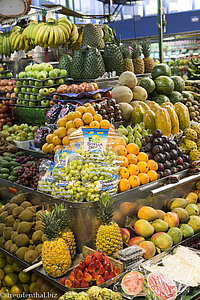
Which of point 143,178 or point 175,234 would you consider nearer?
point 175,234

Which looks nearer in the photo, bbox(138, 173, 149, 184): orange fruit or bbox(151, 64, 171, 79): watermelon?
bbox(138, 173, 149, 184): orange fruit

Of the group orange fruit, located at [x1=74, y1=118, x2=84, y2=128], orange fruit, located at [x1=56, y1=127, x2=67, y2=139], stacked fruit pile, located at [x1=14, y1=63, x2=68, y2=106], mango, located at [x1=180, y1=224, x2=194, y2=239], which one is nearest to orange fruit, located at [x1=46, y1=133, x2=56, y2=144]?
orange fruit, located at [x1=56, y1=127, x2=67, y2=139]

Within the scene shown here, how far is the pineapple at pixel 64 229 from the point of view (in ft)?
7.53

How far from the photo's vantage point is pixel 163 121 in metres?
3.47

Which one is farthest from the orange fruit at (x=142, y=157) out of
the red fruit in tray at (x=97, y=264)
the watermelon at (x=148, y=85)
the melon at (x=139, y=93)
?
the watermelon at (x=148, y=85)

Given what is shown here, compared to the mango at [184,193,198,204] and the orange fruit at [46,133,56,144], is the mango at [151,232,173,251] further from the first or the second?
the orange fruit at [46,133,56,144]

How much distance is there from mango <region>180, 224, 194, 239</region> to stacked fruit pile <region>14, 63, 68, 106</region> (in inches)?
106

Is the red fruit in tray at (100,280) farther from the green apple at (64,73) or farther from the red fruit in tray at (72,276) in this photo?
the green apple at (64,73)

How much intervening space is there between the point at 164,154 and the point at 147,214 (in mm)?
671

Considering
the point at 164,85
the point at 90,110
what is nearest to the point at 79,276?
the point at 90,110

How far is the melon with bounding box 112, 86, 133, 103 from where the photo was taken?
13.7 ft

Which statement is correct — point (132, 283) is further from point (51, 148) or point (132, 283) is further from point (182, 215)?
point (51, 148)

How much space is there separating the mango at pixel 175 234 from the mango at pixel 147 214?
167 mm

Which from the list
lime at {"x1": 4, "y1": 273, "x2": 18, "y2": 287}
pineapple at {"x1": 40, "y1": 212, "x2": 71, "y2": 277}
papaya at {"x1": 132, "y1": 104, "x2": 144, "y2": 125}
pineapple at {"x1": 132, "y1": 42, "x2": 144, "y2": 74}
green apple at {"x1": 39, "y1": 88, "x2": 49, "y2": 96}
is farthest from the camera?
pineapple at {"x1": 132, "y1": 42, "x2": 144, "y2": 74}
